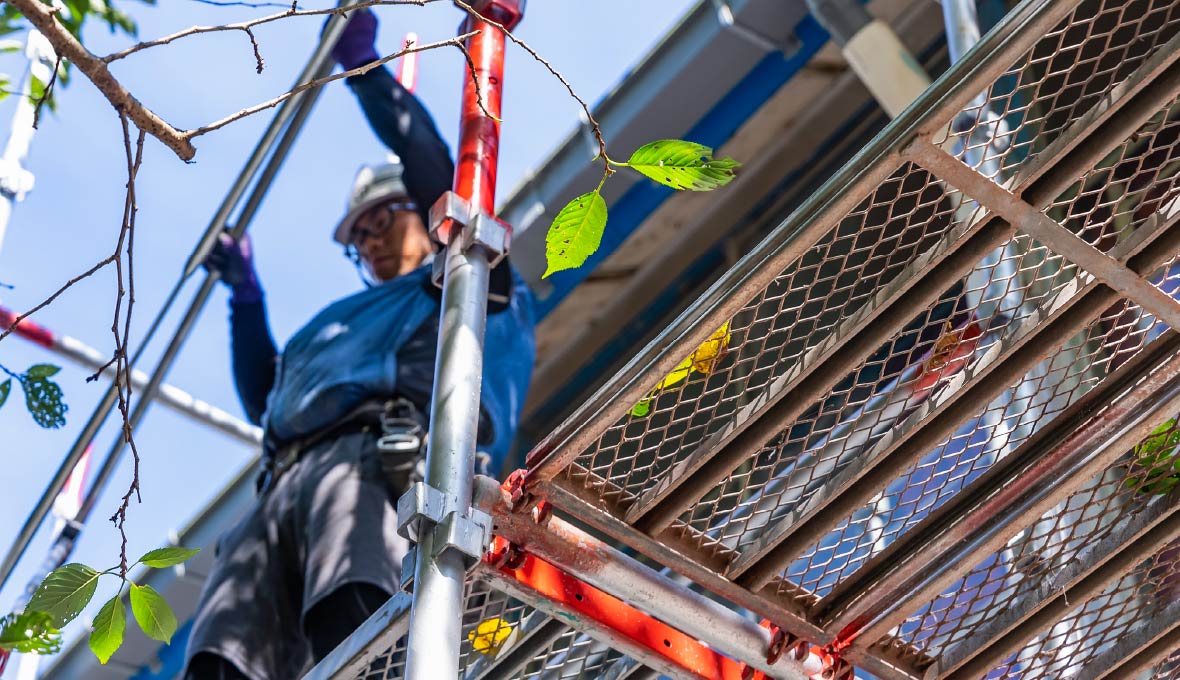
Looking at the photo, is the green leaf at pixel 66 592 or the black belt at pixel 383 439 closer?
the green leaf at pixel 66 592

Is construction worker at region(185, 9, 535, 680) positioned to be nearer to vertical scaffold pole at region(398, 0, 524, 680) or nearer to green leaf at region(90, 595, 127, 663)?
vertical scaffold pole at region(398, 0, 524, 680)

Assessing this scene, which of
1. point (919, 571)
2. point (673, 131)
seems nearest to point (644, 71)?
point (673, 131)

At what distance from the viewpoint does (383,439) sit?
178 inches

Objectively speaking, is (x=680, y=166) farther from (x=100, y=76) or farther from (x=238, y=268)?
(x=238, y=268)

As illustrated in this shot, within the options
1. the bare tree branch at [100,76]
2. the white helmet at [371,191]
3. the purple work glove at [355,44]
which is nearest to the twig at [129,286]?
the bare tree branch at [100,76]

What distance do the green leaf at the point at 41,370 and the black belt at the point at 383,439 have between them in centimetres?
115

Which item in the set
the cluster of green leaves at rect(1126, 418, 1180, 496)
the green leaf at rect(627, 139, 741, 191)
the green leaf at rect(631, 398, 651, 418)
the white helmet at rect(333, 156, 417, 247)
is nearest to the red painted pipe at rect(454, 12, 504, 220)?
the green leaf at rect(631, 398, 651, 418)

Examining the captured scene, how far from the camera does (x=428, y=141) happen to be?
5.15 meters

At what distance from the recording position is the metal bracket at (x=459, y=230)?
10.4 ft

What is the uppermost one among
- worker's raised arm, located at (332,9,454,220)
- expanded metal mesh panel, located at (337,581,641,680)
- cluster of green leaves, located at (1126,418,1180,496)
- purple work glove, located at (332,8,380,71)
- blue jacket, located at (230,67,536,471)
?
purple work glove, located at (332,8,380,71)

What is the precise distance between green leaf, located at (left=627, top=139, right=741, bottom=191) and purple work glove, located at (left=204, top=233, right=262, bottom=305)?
4184 mm

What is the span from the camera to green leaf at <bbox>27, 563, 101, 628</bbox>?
2.62 meters

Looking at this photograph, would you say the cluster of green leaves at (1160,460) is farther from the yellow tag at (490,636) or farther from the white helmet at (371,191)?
the white helmet at (371,191)

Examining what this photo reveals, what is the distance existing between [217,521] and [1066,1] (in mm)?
6956
